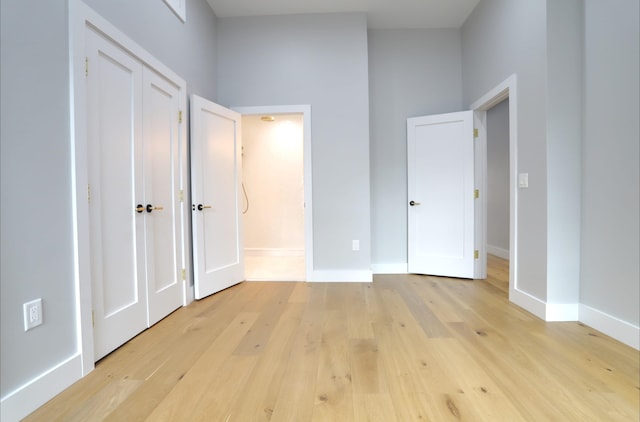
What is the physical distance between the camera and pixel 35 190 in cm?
138

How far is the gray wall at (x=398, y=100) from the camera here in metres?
3.80

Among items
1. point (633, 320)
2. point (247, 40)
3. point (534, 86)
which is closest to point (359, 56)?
point (247, 40)

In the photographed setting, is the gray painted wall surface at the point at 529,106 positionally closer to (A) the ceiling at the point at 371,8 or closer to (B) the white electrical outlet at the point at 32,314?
(A) the ceiling at the point at 371,8

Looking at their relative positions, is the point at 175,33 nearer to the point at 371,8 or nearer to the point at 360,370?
the point at 371,8

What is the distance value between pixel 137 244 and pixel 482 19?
3.99 meters

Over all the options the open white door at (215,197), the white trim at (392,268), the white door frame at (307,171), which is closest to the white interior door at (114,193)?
the open white door at (215,197)

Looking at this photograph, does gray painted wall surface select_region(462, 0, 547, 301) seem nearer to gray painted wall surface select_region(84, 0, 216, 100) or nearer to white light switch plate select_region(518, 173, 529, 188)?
white light switch plate select_region(518, 173, 529, 188)

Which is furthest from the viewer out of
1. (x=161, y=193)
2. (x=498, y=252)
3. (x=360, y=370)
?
(x=498, y=252)

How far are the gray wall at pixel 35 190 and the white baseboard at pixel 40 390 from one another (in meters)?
0.03

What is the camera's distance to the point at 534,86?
2.38m

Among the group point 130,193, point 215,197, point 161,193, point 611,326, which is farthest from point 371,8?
point 611,326

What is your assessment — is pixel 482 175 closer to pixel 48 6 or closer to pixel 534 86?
pixel 534 86

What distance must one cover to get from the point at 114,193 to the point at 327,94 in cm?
243

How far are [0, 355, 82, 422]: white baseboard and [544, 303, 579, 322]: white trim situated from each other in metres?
3.08
